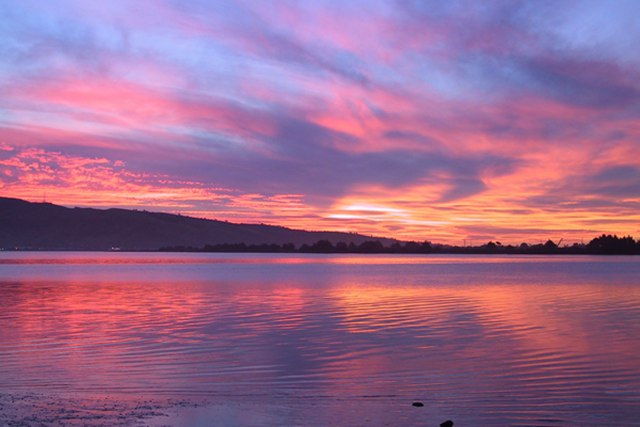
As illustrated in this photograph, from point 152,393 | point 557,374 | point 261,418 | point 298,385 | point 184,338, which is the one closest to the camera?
point 261,418

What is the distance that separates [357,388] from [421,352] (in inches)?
229

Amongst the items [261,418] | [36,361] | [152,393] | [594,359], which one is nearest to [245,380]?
[152,393]

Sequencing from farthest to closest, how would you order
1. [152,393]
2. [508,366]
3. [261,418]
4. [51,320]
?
1. [51,320]
2. [508,366]
3. [152,393]
4. [261,418]

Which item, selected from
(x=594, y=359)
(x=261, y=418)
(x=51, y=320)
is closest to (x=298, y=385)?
(x=261, y=418)

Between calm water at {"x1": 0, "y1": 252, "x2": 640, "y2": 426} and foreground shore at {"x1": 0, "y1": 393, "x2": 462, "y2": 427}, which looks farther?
calm water at {"x1": 0, "y1": 252, "x2": 640, "y2": 426}

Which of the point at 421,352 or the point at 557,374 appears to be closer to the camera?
the point at 557,374

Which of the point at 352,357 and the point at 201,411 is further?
the point at 352,357

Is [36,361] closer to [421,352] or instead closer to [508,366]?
[421,352]

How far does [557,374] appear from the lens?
54.7ft

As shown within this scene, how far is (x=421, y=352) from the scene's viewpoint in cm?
2048

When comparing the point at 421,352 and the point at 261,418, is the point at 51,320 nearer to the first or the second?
the point at 421,352

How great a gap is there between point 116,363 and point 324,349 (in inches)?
256

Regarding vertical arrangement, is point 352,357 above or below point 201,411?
above

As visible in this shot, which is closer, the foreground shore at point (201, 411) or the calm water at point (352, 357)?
the foreground shore at point (201, 411)
